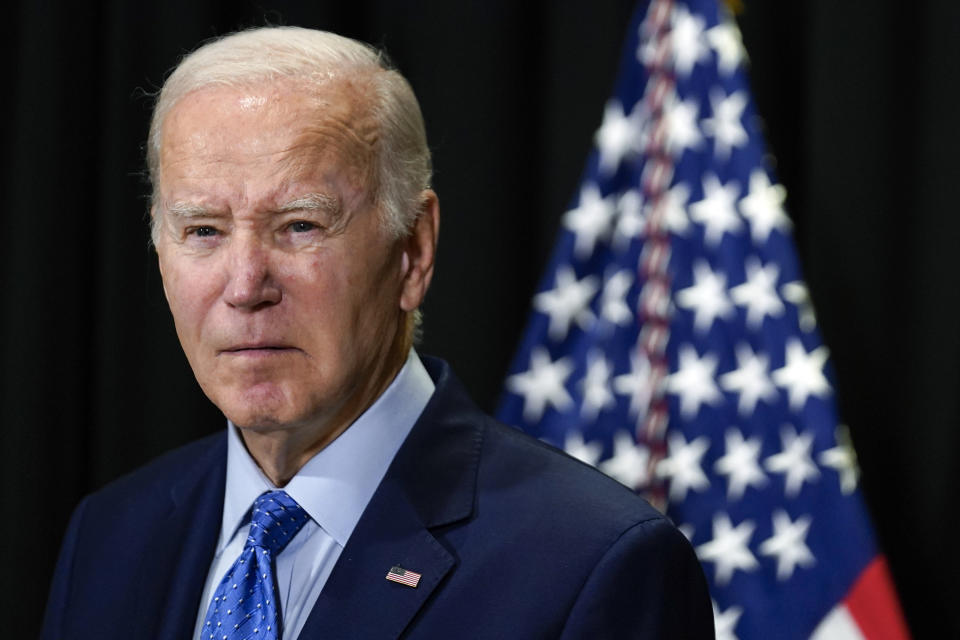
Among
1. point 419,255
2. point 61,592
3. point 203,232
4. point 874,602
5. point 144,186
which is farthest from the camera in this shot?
point 144,186

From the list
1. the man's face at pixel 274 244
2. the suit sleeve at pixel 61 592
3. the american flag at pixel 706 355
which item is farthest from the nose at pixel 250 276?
the american flag at pixel 706 355

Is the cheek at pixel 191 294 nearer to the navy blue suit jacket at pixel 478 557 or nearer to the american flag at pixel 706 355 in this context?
the navy blue suit jacket at pixel 478 557

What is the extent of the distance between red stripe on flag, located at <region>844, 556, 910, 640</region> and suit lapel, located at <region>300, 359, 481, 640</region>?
3.20 feet

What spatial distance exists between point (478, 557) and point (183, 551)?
532 mm

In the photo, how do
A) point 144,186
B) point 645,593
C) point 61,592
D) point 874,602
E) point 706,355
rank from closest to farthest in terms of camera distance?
point 645,593 < point 61,592 < point 874,602 < point 706,355 < point 144,186

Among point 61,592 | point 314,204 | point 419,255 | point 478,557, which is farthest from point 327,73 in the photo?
point 61,592

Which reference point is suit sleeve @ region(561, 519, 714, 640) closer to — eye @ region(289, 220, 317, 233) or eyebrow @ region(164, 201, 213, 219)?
eye @ region(289, 220, 317, 233)

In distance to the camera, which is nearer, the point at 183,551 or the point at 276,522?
the point at 276,522

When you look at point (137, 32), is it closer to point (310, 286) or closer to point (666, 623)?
point (310, 286)

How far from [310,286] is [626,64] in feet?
4.28

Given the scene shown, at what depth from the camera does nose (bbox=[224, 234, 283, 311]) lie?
1.65 meters

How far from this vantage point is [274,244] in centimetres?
168

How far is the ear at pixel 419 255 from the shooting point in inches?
73.0

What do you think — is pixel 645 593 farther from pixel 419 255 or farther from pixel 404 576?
pixel 419 255
